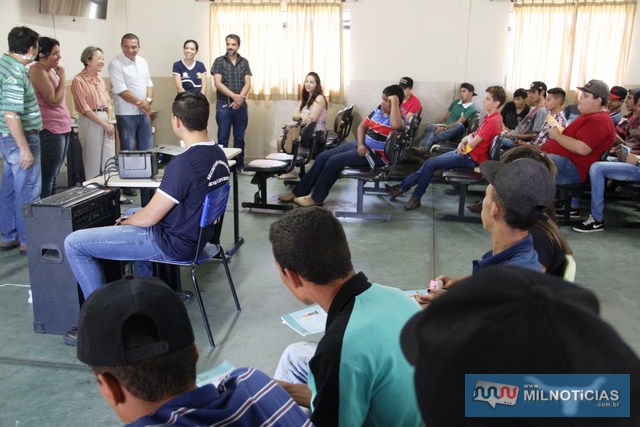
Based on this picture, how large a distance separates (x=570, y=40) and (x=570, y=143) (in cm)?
279

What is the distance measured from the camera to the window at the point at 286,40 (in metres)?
7.59

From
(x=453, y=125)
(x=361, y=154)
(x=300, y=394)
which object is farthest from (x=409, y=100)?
(x=300, y=394)

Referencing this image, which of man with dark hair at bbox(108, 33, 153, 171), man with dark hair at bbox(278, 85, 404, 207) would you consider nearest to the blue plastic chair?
man with dark hair at bbox(278, 85, 404, 207)

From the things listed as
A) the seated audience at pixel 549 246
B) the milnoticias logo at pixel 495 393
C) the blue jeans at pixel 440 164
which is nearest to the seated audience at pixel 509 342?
the milnoticias logo at pixel 495 393

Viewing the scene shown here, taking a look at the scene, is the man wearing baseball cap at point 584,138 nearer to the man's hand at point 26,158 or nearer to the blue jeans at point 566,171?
the blue jeans at point 566,171

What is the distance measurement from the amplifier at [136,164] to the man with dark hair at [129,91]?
8.64 ft

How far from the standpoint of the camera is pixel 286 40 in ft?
25.1

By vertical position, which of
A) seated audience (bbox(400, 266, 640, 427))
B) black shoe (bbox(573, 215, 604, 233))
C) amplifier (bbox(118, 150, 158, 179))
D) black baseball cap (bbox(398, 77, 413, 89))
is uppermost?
black baseball cap (bbox(398, 77, 413, 89))

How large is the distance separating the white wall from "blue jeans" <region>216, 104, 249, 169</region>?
25.4 inches

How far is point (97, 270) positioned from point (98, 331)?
1.92 meters

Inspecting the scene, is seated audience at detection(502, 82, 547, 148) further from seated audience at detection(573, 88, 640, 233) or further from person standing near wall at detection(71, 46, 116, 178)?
person standing near wall at detection(71, 46, 116, 178)

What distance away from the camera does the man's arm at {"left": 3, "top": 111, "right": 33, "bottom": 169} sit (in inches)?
149

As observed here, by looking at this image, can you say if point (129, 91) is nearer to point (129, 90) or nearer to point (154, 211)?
point (129, 90)

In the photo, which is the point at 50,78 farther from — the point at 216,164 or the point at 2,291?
the point at 216,164
